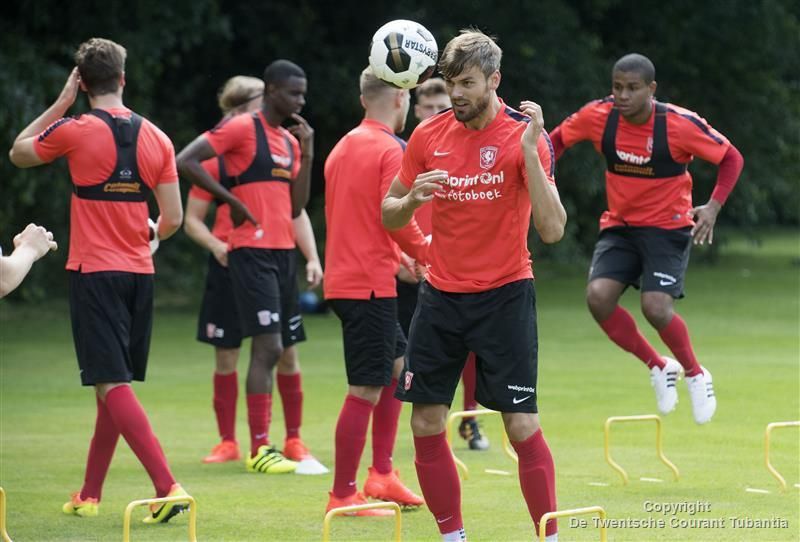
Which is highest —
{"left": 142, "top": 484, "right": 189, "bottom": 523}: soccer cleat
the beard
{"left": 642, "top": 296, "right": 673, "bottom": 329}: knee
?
the beard

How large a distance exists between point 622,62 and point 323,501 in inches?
144

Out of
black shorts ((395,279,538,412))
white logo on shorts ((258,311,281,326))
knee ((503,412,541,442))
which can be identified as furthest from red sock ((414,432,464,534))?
white logo on shorts ((258,311,281,326))

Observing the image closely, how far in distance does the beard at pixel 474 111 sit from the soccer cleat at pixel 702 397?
4.09m

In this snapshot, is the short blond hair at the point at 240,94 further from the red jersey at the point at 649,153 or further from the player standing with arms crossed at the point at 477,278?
the player standing with arms crossed at the point at 477,278

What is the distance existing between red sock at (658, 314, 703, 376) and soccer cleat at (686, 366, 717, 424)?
0.18ft

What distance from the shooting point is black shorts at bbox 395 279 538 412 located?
639cm

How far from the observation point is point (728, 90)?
2942 cm

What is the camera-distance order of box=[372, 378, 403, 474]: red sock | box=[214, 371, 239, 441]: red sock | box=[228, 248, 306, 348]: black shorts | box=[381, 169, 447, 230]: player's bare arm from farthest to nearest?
1. box=[214, 371, 239, 441]: red sock
2. box=[228, 248, 306, 348]: black shorts
3. box=[372, 378, 403, 474]: red sock
4. box=[381, 169, 447, 230]: player's bare arm

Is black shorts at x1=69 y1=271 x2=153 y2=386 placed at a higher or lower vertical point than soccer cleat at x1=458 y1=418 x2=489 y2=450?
higher

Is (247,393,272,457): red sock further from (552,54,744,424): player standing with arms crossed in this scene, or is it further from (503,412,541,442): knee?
(503,412,541,442): knee

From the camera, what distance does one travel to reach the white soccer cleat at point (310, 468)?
945cm

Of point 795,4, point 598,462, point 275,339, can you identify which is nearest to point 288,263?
point 275,339

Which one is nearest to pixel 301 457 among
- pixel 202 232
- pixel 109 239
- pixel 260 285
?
pixel 260 285

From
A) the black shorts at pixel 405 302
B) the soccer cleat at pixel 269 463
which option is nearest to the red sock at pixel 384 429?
the black shorts at pixel 405 302
